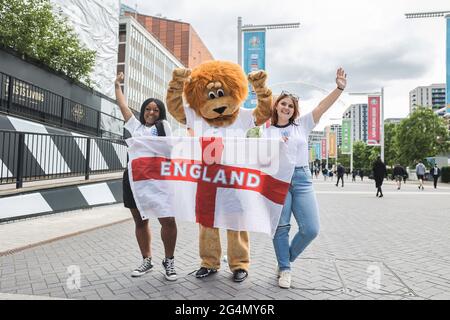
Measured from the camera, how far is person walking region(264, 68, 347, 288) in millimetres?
3457

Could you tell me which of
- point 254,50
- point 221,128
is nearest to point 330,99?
point 221,128

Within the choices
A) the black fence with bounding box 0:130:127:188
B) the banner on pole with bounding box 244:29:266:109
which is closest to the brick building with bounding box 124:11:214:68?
the banner on pole with bounding box 244:29:266:109

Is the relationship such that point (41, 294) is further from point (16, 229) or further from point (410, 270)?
point (410, 270)

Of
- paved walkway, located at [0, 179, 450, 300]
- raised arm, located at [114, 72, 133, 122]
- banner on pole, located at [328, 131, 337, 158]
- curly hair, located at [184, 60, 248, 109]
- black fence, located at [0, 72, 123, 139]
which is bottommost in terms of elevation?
paved walkway, located at [0, 179, 450, 300]

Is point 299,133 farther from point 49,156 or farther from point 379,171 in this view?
point 379,171

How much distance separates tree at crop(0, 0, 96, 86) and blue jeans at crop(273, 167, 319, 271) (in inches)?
431

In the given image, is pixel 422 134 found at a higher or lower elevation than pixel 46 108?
higher

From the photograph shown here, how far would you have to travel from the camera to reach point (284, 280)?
11.3 ft

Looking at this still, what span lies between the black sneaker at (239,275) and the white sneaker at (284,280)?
0.36 meters

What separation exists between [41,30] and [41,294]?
12.3m

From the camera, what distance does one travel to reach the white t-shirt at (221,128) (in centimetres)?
375

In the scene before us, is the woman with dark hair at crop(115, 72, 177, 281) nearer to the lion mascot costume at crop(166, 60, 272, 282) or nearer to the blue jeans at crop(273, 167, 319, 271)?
the lion mascot costume at crop(166, 60, 272, 282)

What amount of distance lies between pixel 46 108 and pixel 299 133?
33.6 ft

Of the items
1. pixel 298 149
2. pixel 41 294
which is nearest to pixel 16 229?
pixel 41 294
